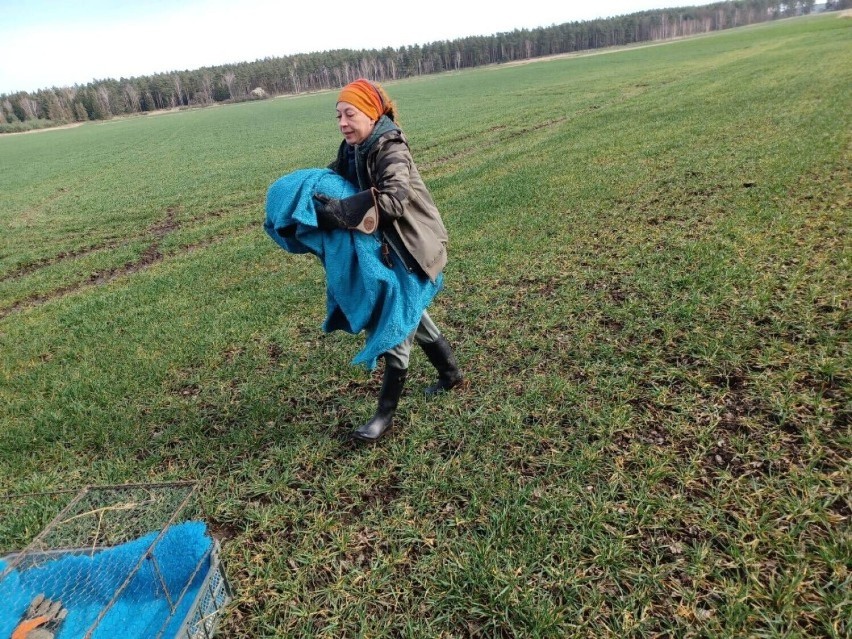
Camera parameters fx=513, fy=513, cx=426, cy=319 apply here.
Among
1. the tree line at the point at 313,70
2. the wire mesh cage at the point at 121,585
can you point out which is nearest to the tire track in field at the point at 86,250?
the wire mesh cage at the point at 121,585

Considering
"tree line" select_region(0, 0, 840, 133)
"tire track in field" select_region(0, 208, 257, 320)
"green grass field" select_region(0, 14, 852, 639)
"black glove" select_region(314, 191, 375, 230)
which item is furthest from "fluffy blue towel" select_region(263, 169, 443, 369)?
"tree line" select_region(0, 0, 840, 133)

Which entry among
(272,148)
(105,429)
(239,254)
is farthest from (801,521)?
(272,148)

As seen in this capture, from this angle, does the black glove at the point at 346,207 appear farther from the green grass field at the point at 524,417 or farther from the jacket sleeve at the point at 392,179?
the green grass field at the point at 524,417

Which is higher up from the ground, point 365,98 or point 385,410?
point 365,98

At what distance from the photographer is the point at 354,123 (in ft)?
8.59

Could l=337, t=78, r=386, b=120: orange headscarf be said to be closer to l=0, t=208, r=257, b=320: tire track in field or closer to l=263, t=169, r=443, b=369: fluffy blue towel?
l=263, t=169, r=443, b=369: fluffy blue towel

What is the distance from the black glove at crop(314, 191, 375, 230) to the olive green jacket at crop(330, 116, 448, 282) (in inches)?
2.0

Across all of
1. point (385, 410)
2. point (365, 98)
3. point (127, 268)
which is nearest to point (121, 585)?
point (385, 410)

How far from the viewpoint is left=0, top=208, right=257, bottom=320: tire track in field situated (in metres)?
7.23

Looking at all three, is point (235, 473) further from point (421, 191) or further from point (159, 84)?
point (159, 84)

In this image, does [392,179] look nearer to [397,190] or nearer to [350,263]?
[397,190]

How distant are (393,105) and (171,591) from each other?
2.62 m

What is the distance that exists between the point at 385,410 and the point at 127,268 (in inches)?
278

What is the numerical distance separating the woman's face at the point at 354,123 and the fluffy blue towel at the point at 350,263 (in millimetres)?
224
